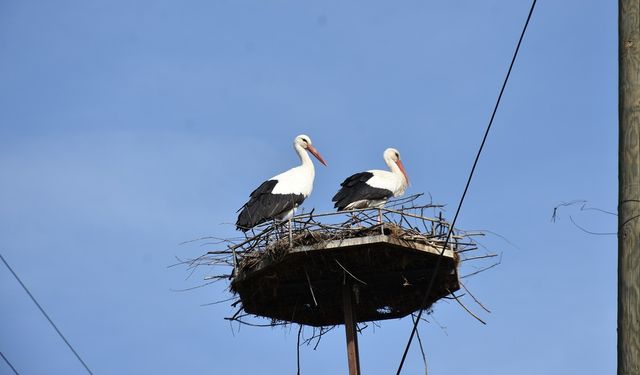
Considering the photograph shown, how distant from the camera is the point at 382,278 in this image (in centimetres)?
1073

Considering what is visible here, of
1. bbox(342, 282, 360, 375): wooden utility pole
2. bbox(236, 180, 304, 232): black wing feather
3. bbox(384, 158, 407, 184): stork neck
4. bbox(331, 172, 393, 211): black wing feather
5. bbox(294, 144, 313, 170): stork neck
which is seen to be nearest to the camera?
bbox(342, 282, 360, 375): wooden utility pole

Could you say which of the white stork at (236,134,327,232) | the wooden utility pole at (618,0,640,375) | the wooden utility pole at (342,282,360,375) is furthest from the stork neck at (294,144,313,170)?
the wooden utility pole at (618,0,640,375)

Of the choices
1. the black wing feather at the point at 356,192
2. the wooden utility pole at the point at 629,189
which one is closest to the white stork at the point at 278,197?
the black wing feather at the point at 356,192

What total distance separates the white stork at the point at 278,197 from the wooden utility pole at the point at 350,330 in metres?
1.64

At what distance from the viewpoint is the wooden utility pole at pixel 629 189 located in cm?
397

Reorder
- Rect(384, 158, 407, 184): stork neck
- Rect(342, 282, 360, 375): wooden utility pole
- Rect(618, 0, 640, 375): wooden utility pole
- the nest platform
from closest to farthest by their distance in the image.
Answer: Rect(618, 0, 640, 375): wooden utility pole → the nest platform → Rect(342, 282, 360, 375): wooden utility pole → Rect(384, 158, 407, 184): stork neck

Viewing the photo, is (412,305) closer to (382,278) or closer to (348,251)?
(382,278)

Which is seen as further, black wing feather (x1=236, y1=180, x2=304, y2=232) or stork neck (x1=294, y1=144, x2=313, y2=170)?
stork neck (x1=294, y1=144, x2=313, y2=170)

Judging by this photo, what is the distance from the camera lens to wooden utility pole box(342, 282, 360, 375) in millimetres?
10312

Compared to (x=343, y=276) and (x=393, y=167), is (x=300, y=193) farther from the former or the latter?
(x=343, y=276)

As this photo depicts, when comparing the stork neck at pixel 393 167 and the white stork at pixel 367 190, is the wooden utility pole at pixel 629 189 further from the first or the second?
the stork neck at pixel 393 167

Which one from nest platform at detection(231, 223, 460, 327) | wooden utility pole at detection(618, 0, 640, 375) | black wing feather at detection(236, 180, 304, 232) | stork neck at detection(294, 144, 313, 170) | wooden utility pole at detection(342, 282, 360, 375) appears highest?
stork neck at detection(294, 144, 313, 170)

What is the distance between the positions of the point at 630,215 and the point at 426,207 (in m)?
6.61

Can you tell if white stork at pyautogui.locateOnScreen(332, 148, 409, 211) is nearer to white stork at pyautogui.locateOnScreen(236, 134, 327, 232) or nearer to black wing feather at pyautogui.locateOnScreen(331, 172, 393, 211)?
black wing feather at pyautogui.locateOnScreen(331, 172, 393, 211)
